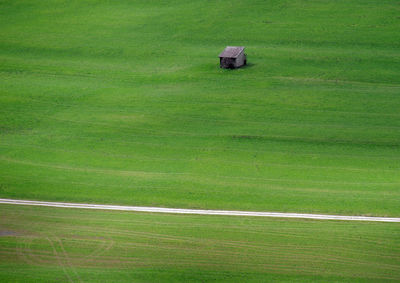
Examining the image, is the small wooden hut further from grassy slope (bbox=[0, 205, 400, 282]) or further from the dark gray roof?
grassy slope (bbox=[0, 205, 400, 282])

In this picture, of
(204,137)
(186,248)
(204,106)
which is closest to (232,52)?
(204,106)

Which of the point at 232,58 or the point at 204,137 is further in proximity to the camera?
the point at 232,58

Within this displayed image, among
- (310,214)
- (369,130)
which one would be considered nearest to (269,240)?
(310,214)

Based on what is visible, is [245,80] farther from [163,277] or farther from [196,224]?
[163,277]

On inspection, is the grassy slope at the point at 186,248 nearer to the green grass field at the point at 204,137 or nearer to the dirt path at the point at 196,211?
the green grass field at the point at 204,137

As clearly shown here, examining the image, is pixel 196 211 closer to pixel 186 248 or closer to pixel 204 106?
pixel 186 248

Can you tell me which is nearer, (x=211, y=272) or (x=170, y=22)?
(x=211, y=272)

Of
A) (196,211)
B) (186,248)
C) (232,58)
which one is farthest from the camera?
(232,58)
